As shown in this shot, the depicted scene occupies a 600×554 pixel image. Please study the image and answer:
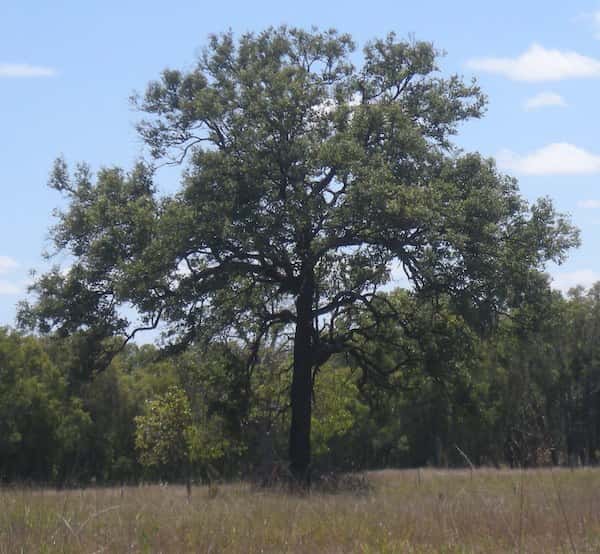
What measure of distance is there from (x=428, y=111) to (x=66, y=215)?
9833 mm

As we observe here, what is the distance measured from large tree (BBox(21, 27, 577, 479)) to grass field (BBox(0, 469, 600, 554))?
30.4 ft

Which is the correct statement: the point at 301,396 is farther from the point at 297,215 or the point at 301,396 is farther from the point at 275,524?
the point at 275,524

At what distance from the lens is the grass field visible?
8.23m

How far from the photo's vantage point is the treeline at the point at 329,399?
23.2 metres

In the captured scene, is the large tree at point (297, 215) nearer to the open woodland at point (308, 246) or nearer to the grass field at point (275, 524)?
the open woodland at point (308, 246)

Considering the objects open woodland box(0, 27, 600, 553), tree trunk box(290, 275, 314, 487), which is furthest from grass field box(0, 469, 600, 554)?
tree trunk box(290, 275, 314, 487)

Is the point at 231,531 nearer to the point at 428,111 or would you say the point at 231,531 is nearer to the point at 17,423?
the point at 428,111

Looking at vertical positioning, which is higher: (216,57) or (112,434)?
(216,57)

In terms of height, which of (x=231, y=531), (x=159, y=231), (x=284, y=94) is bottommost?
(x=231, y=531)

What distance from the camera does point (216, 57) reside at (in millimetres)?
23594

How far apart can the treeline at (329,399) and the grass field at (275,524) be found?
2.81 ft

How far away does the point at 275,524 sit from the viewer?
31.2 feet

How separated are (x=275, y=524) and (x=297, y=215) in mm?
11445

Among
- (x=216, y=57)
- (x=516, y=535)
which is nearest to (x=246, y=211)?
(x=216, y=57)
